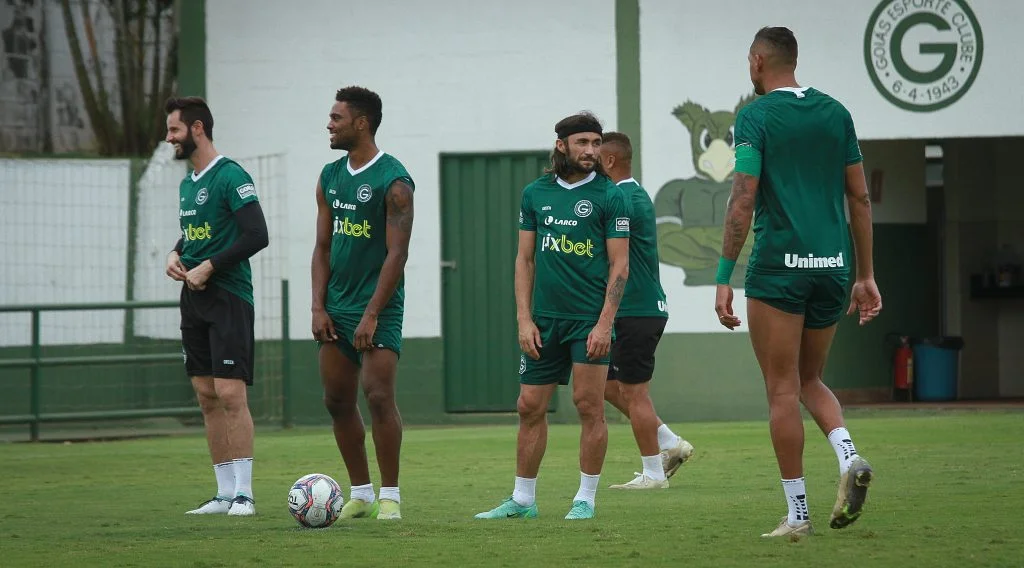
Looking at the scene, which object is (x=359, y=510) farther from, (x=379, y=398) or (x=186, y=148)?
(x=186, y=148)

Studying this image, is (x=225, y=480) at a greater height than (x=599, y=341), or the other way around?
(x=599, y=341)

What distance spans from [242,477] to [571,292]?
224 cm

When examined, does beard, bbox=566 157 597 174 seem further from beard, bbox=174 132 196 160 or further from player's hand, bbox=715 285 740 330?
beard, bbox=174 132 196 160

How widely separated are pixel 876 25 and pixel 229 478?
10.9 m

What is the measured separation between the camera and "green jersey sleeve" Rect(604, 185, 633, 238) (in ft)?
26.2

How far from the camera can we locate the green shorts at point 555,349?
26.1 ft

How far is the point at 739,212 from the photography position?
669 cm

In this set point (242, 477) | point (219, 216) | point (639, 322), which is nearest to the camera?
point (242, 477)

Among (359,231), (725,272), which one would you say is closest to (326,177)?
(359,231)

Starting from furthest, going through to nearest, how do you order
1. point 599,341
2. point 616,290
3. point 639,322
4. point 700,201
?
point 700,201 → point 639,322 → point 616,290 → point 599,341

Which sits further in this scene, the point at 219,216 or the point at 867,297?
the point at 219,216

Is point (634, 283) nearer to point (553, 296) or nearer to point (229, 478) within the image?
point (553, 296)

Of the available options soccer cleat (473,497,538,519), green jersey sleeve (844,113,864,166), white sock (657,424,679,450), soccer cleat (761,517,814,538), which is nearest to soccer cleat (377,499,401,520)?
soccer cleat (473,497,538,519)

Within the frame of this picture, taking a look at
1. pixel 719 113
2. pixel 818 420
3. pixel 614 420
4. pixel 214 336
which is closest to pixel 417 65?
pixel 719 113
